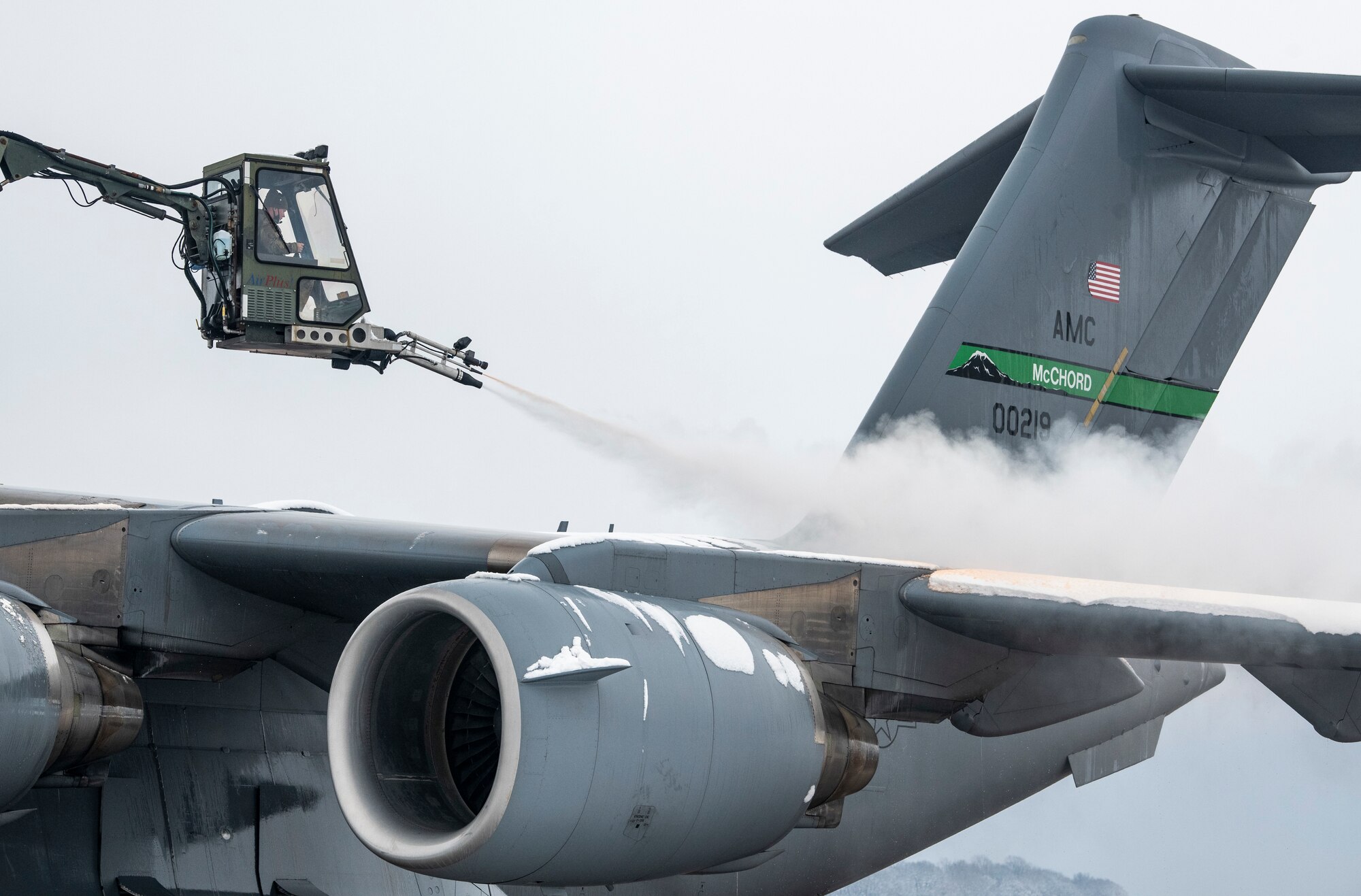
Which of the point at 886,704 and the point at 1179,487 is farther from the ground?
the point at 1179,487

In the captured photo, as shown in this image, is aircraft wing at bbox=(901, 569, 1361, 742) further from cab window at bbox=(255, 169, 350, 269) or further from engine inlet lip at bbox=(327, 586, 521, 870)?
cab window at bbox=(255, 169, 350, 269)

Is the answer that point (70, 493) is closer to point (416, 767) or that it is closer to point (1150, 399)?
point (416, 767)

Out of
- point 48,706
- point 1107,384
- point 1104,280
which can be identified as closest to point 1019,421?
point 1107,384

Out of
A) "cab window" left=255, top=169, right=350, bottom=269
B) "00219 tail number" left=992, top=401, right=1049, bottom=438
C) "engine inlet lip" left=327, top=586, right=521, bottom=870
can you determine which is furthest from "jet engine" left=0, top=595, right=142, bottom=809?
"cab window" left=255, top=169, right=350, bottom=269

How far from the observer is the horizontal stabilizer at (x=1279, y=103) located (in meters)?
6.21

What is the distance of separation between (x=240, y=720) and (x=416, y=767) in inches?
74.0

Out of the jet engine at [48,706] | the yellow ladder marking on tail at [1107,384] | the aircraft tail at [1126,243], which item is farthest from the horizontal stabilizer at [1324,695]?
the jet engine at [48,706]

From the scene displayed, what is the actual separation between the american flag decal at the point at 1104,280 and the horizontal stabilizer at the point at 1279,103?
0.81 m

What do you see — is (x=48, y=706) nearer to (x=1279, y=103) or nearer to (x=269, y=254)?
(x=269, y=254)

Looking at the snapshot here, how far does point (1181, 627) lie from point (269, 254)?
5.79 m

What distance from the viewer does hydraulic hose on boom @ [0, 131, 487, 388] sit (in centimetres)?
810

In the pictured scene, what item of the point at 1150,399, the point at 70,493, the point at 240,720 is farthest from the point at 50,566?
the point at 1150,399

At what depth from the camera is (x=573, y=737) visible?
3725mm

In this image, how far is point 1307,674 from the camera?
4.50 metres
